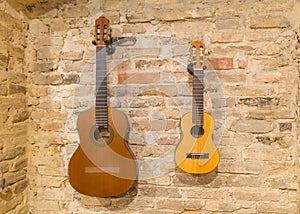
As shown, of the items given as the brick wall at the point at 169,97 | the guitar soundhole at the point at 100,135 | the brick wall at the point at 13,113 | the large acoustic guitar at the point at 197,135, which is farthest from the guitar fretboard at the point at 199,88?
the brick wall at the point at 13,113

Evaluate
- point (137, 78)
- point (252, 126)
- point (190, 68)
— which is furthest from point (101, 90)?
point (252, 126)

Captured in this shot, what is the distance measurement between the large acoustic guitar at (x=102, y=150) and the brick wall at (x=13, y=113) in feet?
1.30

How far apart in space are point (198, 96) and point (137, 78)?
1.39 feet

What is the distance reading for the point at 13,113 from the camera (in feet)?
5.73

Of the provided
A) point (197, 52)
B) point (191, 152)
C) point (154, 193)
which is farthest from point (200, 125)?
point (154, 193)

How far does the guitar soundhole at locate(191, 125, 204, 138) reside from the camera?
5.27 ft

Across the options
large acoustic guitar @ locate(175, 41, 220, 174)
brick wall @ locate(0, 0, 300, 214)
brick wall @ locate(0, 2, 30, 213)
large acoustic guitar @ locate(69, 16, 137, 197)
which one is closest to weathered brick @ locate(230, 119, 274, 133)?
brick wall @ locate(0, 0, 300, 214)

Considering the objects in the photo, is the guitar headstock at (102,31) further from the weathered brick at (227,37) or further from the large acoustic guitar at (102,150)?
the weathered brick at (227,37)

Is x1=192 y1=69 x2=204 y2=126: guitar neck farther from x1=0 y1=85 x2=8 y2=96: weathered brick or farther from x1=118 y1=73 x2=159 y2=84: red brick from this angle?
x1=0 y1=85 x2=8 y2=96: weathered brick

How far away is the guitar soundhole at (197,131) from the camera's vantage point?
1.61m

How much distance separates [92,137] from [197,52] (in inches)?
31.6

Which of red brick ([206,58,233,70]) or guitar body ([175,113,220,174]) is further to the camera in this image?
red brick ([206,58,233,70])

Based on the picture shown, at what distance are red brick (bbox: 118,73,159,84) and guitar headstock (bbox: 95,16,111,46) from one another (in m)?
0.26

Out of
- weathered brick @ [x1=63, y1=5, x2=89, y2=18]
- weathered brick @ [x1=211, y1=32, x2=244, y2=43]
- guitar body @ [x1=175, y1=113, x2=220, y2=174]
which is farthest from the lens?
weathered brick @ [x1=63, y1=5, x2=89, y2=18]
